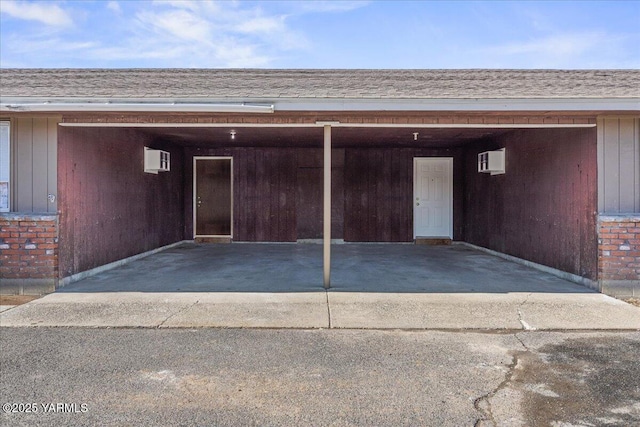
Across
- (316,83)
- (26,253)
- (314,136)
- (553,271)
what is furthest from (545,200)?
(26,253)

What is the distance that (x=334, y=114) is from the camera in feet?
19.5

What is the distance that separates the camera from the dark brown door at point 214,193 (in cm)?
1166

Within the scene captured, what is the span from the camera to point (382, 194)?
1150cm

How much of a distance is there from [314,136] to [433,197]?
3962 mm

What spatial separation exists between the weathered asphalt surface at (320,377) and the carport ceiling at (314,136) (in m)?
4.64

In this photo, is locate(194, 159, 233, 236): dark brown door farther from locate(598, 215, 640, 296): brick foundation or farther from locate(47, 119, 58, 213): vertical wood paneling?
locate(598, 215, 640, 296): brick foundation

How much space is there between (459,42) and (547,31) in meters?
2.98

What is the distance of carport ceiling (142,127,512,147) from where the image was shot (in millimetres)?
8312

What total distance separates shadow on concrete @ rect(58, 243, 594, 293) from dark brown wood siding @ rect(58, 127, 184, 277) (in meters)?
0.37

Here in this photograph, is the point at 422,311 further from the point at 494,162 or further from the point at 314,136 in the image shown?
the point at 314,136

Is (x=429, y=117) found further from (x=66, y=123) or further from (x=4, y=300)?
(x=4, y=300)

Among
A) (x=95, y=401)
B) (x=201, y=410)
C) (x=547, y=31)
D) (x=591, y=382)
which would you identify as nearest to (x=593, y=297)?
(x=591, y=382)

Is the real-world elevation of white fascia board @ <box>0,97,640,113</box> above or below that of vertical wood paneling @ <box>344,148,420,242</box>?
above

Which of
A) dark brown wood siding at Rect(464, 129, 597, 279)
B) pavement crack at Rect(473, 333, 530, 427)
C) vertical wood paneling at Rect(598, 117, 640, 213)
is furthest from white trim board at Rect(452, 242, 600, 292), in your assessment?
pavement crack at Rect(473, 333, 530, 427)
